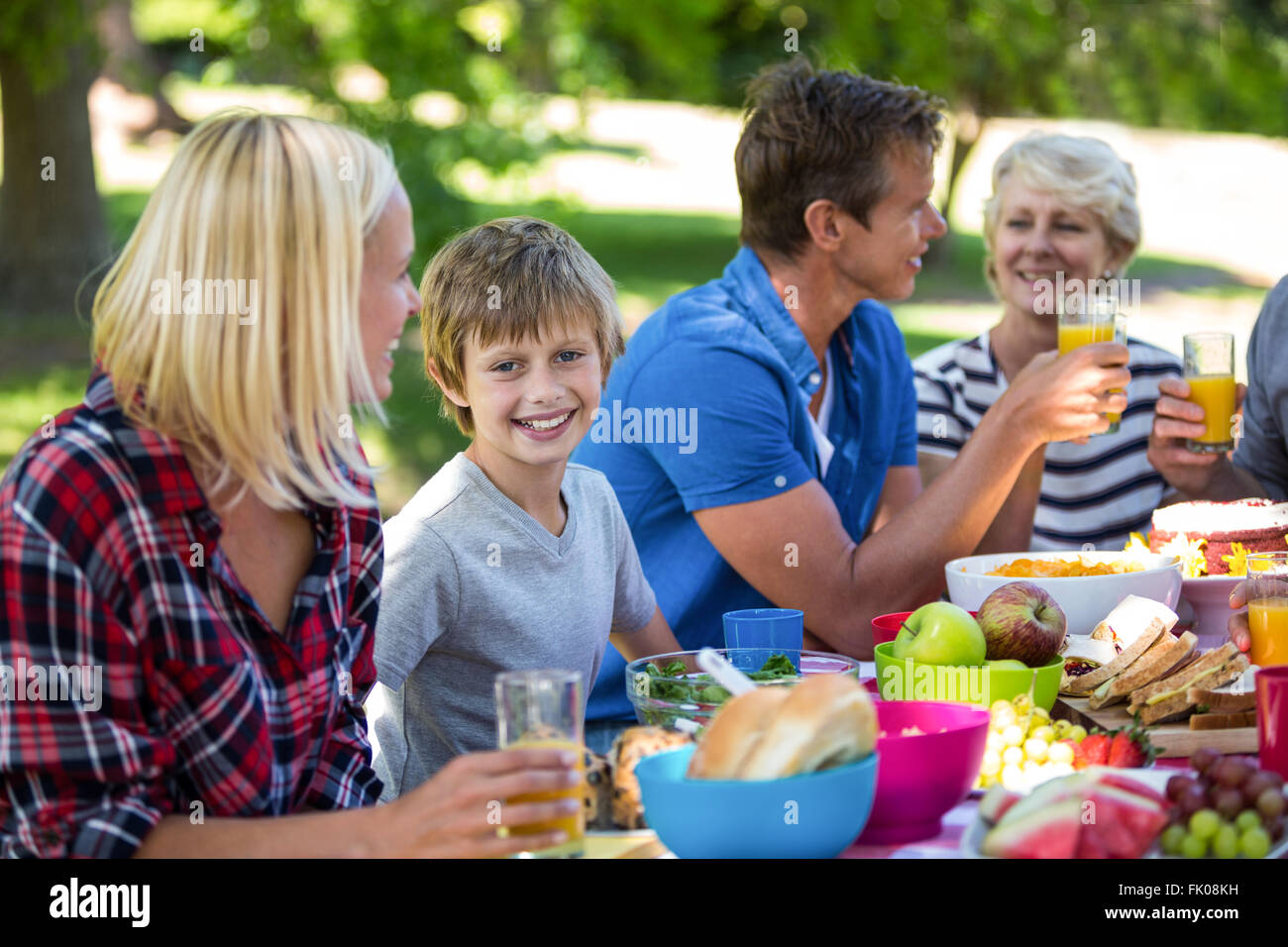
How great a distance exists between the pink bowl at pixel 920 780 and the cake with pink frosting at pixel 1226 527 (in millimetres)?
1326

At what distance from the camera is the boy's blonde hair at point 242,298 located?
1.75m

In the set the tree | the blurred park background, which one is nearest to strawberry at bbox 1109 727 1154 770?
the blurred park background

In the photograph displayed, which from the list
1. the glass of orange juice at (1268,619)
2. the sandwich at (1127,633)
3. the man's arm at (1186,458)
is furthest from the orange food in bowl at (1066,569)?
the man's arm at (1186,458)

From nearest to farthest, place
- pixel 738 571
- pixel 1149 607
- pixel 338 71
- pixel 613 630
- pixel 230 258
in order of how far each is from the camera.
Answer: pixel 230 258
pixel 1149 607
pixel 613 630
pixel 738 571
pixel 338 71

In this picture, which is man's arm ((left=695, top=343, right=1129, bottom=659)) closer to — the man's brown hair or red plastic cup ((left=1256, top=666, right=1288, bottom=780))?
the man's brown hair

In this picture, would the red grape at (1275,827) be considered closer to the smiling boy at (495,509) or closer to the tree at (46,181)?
the smiling boy at (495,509)

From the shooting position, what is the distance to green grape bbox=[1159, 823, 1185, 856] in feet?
5.57

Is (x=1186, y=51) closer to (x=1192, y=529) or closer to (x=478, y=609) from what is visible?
(x=1192, y=529)

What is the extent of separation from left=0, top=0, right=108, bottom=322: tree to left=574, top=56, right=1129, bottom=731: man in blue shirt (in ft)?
26.6

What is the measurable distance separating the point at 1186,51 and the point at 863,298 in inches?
486

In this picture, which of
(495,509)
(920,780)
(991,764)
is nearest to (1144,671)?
Answer: (991,764)

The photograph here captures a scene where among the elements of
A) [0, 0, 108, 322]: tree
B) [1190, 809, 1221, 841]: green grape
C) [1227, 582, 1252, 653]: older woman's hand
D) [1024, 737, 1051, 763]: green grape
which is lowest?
[1190, 809, 1221, 841]: green grape

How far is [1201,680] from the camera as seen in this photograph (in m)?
2.25
